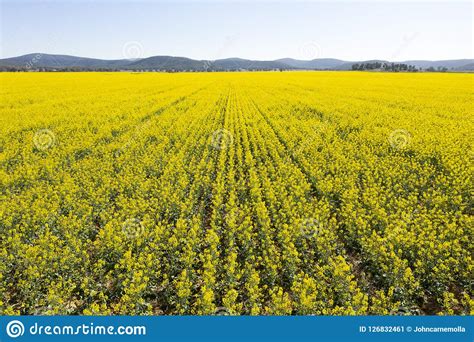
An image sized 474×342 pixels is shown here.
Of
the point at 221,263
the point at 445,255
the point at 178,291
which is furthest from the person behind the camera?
the point at 221,263

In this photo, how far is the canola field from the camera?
6785 millimetres

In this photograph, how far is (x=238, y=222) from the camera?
383 inches

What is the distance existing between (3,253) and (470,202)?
42.8 ft

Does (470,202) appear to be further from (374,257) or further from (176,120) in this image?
(176,120)

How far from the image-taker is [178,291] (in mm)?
6715

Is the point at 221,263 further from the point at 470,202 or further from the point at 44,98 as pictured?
the point at 44,98

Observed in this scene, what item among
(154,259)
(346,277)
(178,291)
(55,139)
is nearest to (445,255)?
(346,277)

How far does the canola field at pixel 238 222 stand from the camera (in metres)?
6.79

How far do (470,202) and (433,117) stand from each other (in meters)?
15.6

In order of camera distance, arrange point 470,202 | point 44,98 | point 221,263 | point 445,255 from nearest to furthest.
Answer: point 445,255 < point 221,263 < point 470,202 < point 44,98

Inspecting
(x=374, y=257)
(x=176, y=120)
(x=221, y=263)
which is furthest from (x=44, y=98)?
(x=374, y=257)

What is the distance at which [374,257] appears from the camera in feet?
25.0

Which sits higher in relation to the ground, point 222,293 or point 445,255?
point 445,255

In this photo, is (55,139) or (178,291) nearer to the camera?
(178,291)
